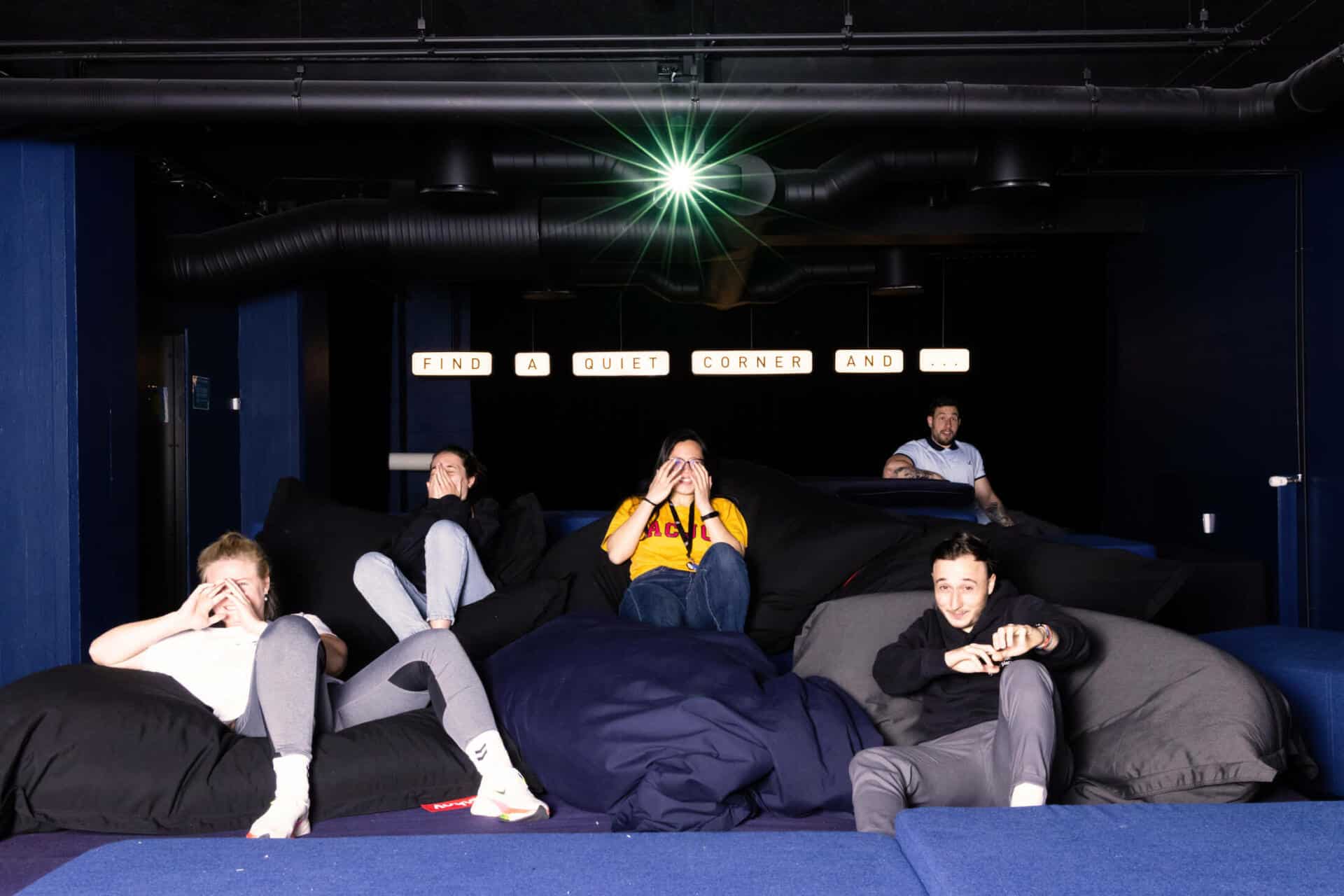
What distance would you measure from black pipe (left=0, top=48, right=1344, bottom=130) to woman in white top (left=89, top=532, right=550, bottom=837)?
2700mm

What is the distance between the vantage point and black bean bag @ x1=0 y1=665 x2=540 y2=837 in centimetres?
224

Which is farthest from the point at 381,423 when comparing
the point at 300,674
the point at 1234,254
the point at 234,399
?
the point at 300,674

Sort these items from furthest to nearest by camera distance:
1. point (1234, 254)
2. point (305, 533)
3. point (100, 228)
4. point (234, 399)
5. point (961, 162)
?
1. point (234, 399)
2. point (1234, 254)
3. point (961, 162)
4. point (100, 228)
5. point (305, 533)

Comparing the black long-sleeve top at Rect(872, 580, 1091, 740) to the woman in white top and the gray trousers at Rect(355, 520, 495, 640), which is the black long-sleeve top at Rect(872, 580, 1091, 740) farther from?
the gray trousers at Rect(355, 520, 495, 640)

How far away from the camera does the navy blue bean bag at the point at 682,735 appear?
7.50ft

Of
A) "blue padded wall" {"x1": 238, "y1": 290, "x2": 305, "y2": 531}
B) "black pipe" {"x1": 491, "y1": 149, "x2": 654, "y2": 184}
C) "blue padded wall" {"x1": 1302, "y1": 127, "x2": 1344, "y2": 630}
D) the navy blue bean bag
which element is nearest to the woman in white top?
the navy blue bean bag

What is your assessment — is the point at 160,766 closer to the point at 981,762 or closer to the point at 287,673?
the point at 287,673

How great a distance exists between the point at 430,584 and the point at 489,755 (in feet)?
3.88

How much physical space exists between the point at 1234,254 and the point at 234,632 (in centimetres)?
616

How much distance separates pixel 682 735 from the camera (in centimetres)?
235

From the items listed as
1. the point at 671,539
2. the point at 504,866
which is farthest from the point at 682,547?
the point at 504,866

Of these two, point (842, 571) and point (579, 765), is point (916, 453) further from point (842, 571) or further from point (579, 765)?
point (579, 765)

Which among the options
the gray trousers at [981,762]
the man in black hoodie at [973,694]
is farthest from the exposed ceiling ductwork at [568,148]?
the gray trousers at [981,762]

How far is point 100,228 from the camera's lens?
5.44 m
